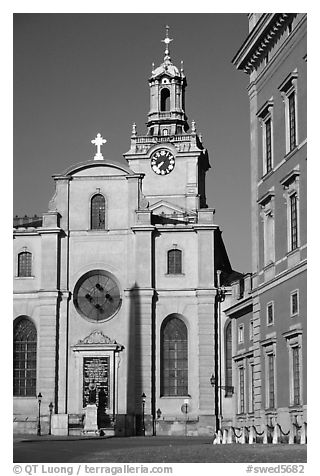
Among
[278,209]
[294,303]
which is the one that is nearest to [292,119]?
[278,209]

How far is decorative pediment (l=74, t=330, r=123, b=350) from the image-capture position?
59531 millimetres

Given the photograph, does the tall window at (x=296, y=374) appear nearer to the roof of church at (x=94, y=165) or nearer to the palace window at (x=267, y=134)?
the palace window at (x=267, y=134)

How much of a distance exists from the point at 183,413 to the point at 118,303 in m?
7.19

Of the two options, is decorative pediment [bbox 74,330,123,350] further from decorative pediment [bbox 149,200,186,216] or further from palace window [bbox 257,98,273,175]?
palace window [bbox 257,98,273,175]

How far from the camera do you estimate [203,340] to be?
58719 millimetres

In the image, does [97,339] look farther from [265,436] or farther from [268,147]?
[265,436]

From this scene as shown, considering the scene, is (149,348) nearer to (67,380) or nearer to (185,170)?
(67,380)

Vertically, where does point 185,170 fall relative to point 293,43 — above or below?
above

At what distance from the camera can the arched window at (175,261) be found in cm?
6038
